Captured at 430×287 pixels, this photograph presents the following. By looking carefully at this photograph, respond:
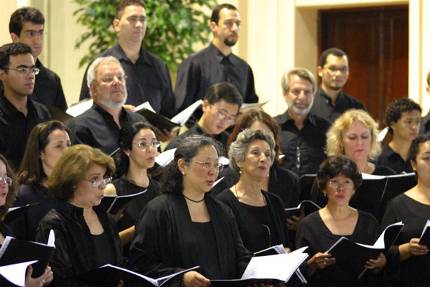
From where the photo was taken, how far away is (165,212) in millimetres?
5305

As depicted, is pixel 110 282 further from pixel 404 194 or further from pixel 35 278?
pixel 404 194

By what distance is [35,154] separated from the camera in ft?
18.0

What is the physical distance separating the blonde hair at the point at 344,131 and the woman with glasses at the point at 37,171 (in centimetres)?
191

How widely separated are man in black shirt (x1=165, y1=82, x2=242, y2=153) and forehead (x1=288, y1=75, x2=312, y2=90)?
0.57 meters

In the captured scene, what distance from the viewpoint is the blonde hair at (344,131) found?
6832 millimetres

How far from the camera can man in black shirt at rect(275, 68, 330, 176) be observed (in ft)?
23.8

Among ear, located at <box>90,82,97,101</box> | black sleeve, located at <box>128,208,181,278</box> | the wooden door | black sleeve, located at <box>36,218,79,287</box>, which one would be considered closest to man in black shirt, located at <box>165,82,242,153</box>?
ear, located at <box>90,82,97,101</box>

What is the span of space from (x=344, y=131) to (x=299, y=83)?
69cm

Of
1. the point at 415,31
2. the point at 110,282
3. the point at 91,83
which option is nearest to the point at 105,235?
the point at 110,282

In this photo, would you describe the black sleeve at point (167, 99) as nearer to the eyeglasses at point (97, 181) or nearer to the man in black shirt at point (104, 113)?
the man in black shirt at point (104, 113)

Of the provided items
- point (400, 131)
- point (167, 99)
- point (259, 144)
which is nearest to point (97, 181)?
point (259, 144)

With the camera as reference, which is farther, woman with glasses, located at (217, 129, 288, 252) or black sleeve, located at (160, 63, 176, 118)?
black sleeve, located at (160, 63, 176, 118)

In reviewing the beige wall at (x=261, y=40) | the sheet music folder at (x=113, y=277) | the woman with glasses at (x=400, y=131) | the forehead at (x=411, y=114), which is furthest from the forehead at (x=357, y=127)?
the beige wall at (x=261, y=40)

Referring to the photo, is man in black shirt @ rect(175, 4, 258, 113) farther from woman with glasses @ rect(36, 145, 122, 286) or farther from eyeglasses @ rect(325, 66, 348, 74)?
woman with glasses @ rect(36, 145, 122, 286)
